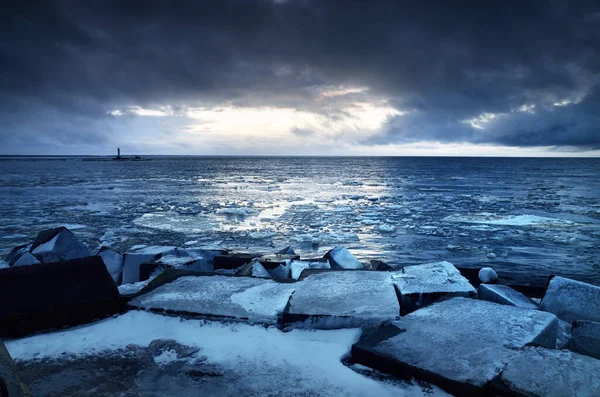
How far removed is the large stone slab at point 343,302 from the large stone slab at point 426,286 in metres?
0.12

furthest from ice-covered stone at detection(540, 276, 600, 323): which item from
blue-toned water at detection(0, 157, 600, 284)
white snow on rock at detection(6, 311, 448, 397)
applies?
white snow on rock at detection(6, 311, 448, 397)

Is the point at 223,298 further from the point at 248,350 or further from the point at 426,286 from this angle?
the point at 426,286

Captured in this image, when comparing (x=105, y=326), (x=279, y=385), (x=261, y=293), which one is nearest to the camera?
(x=279, y=385)

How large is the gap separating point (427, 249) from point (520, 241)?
2375 millimetres

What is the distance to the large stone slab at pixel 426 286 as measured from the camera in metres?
3.05

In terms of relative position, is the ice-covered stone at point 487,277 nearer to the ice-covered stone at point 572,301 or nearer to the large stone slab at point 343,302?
the ice-covered stone at point 572,301

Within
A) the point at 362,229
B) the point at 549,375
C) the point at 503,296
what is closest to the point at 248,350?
the point at 549,375

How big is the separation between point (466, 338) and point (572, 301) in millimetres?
1766

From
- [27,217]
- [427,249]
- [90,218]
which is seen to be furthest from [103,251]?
[27,217]

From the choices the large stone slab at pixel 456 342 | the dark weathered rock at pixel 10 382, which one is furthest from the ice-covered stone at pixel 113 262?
the large stone slab at pixel 456 342

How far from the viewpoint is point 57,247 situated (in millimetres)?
4969

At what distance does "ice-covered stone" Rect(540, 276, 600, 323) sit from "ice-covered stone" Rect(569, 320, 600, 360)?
0.66 meters

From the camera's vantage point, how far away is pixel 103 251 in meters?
4.96

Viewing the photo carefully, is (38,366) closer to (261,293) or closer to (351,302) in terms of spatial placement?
(261,293)
